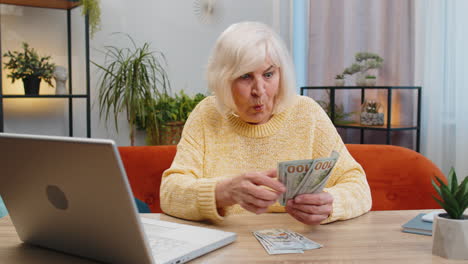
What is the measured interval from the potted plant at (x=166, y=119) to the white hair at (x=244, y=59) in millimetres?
2504

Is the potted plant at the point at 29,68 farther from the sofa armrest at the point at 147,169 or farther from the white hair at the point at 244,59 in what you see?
the white hair at the point at 244,59

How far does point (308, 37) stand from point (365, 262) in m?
3.98

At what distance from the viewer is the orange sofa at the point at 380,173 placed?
1888 millimetres

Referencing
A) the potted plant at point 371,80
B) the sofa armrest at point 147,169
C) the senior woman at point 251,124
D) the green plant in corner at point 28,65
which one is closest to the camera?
the senior woman at point 251,124

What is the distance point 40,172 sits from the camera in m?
0.87

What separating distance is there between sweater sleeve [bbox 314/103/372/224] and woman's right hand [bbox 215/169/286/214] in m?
0.19

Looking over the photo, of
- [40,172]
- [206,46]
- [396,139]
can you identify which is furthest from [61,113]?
[40,172]

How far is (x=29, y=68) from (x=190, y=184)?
2871mm

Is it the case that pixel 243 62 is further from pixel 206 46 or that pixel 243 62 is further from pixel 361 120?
pixel 206 46

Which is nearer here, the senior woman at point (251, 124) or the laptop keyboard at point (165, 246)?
the laptop keyboard at point (165, 246)

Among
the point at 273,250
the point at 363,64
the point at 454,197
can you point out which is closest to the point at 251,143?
the point at 273,250

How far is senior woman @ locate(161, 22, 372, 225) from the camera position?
1643 millimetres

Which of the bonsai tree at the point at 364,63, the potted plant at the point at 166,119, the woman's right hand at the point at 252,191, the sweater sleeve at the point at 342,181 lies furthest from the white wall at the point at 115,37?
the woman's right hand at the point at 252,191

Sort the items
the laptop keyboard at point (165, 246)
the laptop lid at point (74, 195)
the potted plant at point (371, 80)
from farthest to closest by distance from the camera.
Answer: the potted plant at point (371, 80), the laptop keyboard at point (165, 246), the laptop lid at point (74, 195)
